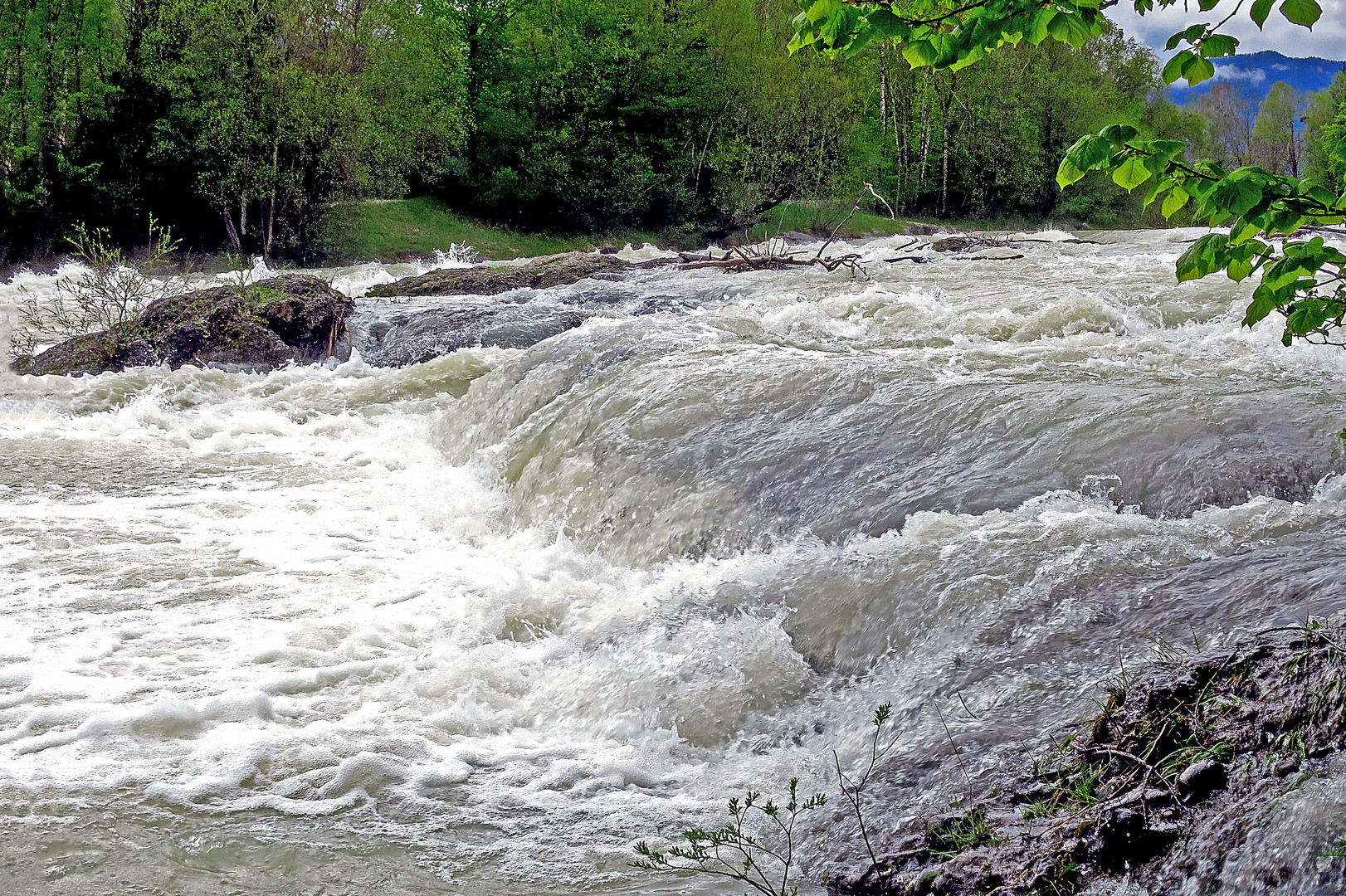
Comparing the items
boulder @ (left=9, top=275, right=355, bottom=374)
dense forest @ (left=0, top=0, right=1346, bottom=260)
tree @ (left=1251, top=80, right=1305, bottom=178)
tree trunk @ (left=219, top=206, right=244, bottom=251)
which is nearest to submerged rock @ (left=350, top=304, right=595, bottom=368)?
boulder @ (left=9, top=275, right=355, bottom=374)

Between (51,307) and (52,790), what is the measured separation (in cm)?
1495

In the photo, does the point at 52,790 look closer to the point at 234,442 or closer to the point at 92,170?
the point at 234,442

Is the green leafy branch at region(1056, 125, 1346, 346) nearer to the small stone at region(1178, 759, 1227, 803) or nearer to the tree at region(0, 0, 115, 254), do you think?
the small stone at region(1178, 759, 1227, 803)

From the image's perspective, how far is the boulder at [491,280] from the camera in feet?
50.1

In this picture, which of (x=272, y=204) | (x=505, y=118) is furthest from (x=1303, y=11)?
(x=505, y=118)

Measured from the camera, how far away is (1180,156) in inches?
85.4

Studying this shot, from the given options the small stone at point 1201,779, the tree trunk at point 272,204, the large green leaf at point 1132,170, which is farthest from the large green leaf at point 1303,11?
the tree trunk at point 272,204

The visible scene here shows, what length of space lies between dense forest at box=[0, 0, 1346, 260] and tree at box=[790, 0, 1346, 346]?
26.8m

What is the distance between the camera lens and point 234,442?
9.10 metres

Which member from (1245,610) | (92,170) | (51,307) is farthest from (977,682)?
(92,170)

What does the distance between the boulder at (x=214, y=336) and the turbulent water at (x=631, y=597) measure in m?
2.21

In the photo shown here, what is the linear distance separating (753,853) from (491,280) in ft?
43.7

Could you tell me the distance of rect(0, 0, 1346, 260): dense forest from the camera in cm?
2589

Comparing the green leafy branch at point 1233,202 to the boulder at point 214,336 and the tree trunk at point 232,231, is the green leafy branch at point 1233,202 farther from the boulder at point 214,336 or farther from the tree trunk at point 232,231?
the tree trunk at point 232,231
